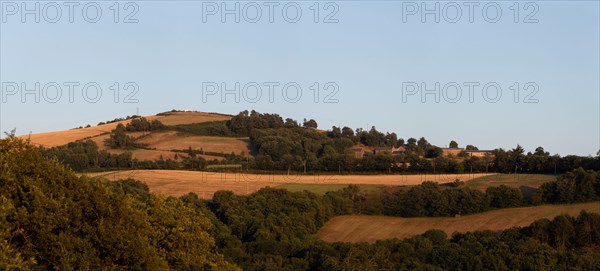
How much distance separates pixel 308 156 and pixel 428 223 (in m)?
40.5

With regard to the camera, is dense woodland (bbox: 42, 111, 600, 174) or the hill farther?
the hill

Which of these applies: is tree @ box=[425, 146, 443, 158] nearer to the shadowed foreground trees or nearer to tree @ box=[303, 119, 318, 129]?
tree @ box=[303, 119, 318, 129]

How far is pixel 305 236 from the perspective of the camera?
57.7 m

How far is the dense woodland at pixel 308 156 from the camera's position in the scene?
283ft

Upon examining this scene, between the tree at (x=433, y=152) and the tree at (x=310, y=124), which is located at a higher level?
the tree at (x=310, y=124)

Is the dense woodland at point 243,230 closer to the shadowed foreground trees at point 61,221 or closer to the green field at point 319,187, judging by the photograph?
the shadowed foreground trees at point 61,221

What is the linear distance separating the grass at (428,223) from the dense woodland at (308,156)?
17.0 m

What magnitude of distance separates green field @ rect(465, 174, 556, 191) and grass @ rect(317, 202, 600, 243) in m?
7.23

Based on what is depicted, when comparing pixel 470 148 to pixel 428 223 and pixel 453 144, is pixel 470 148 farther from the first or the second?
pixel 428 223

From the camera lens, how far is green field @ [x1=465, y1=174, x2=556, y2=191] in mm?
72069

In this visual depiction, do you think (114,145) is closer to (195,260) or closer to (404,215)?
(404,215)

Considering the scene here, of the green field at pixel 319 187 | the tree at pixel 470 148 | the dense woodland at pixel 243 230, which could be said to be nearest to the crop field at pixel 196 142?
the green field at pixel 319 187

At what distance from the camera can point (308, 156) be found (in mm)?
102000

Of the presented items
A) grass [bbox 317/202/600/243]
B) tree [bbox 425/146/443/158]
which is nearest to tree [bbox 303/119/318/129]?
tree [bbox 425/146/443/158]
